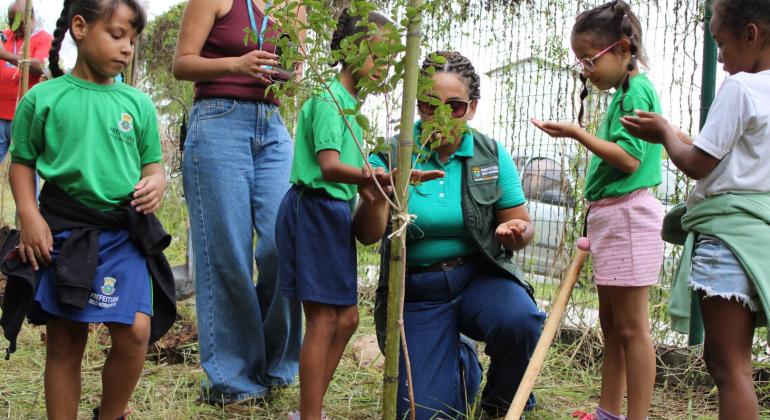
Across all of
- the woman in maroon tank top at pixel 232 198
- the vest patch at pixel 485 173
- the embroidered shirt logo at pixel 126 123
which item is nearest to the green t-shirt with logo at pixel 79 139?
the embroidered shirt logo at pixel 126 123

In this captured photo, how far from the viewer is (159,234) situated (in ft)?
8.14

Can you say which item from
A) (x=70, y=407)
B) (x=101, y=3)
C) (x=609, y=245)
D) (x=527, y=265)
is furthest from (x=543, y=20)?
(x=70, y=407)

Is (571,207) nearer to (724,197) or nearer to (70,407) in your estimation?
(724,197)

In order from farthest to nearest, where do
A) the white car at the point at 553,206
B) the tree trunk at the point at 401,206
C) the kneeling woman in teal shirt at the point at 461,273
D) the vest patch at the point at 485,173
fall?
the white car at the point at 553,206 < the vest patch at the point at 485,173 < the kneeling woman in teal shirt at the point at 461,273 < the tree trunk at the point at 401,206

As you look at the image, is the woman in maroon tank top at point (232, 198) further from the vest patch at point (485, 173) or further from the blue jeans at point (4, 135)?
the blue jeans at point (4, 135)

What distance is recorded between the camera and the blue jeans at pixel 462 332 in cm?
279

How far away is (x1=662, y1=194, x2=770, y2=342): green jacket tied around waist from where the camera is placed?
2088mm

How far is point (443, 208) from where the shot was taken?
291cm

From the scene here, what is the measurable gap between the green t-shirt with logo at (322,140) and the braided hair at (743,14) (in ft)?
3.93

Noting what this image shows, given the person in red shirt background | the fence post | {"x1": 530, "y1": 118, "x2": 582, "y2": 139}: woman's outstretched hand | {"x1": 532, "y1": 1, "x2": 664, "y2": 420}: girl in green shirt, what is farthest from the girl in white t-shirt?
the person in red shirt background

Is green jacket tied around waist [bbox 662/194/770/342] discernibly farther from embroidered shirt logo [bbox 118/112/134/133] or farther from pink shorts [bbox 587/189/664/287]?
embroidered shirt logo [bbox 118/112/134/133]

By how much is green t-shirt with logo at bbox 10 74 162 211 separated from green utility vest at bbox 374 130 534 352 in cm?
98

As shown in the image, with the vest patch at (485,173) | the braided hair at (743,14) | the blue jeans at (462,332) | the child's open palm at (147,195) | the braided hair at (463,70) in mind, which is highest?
the braided hair at (743,14)

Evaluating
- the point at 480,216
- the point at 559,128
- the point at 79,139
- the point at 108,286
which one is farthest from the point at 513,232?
the point at 79,139
